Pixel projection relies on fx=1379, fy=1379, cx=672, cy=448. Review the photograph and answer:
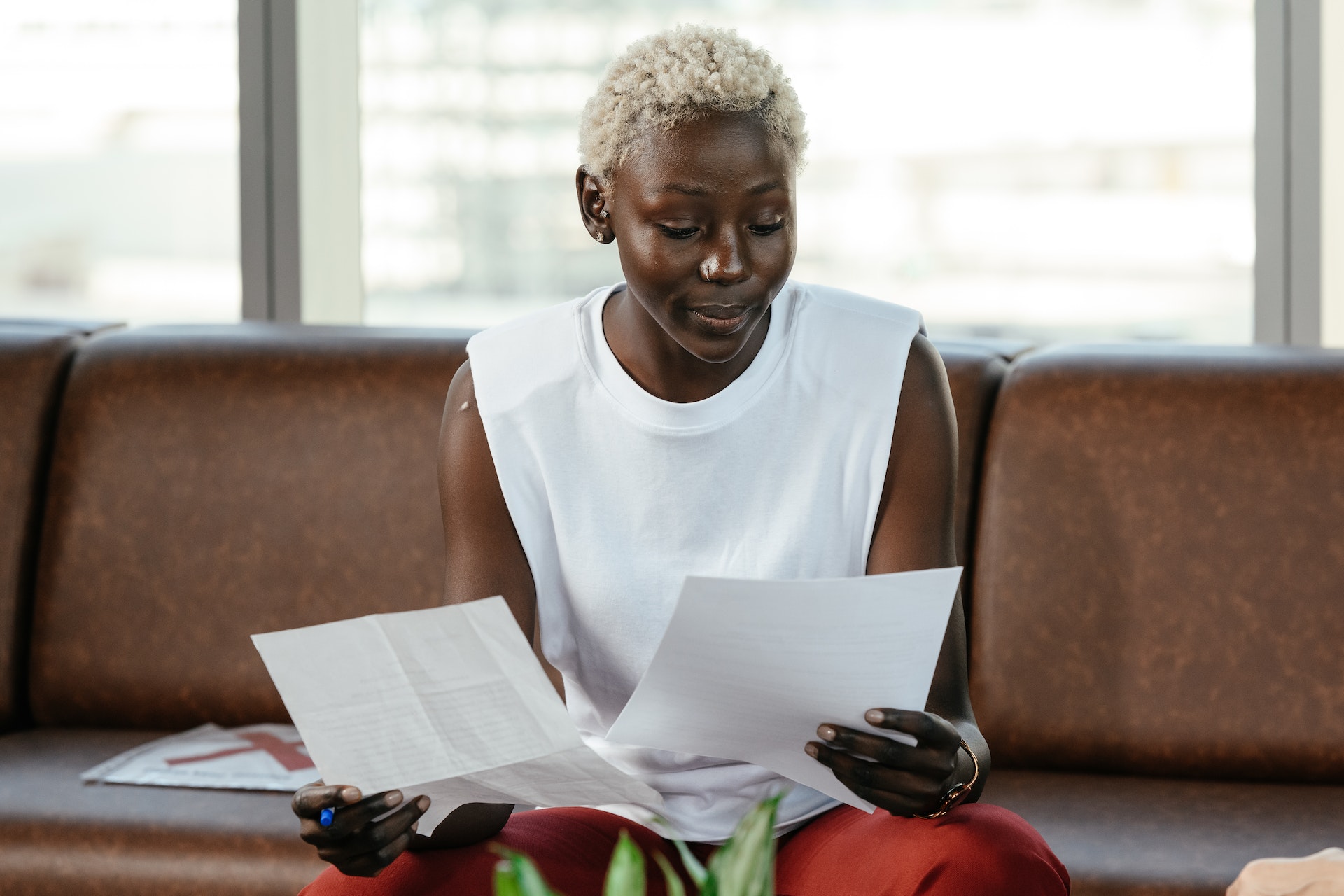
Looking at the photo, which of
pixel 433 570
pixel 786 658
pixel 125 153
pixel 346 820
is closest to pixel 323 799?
pixel 346 820

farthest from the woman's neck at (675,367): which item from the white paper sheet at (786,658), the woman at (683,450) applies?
the white paper sheet at (786,658)

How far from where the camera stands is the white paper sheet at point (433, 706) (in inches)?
37.0

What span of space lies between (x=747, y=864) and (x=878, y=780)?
0.48 m

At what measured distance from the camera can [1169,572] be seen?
1753mm

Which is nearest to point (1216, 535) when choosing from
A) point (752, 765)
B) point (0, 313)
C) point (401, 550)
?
point (752, 765)

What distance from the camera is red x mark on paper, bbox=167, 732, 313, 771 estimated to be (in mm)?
1726

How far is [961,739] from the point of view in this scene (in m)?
1.11

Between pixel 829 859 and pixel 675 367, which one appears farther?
pixel 675 367

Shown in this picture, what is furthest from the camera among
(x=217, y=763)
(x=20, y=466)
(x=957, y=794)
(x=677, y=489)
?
(x=20, y=466)

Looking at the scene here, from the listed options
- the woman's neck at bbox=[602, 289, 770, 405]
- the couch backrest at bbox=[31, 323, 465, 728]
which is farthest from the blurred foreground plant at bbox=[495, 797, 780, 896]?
the couch backrest at bbox=[31, 323, 465, 728]

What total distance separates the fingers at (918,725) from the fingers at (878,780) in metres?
0.03

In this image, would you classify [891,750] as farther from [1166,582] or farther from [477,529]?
[1166,582]

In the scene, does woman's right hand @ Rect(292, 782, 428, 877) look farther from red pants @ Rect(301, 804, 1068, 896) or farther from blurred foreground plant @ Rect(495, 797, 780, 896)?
blurred foreground plant @ Rect(495, 797, 780, 896)

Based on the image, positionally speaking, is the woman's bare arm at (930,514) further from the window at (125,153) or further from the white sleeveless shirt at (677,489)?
the window at (125,153)
